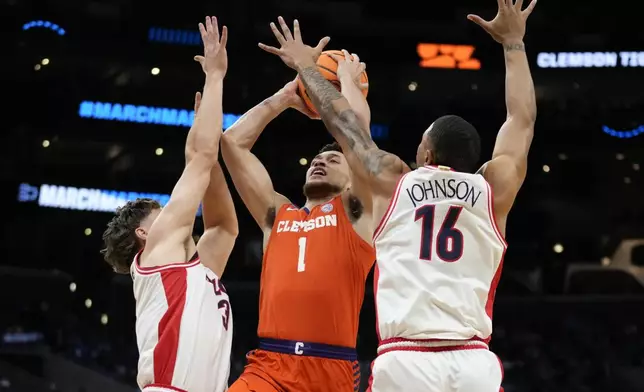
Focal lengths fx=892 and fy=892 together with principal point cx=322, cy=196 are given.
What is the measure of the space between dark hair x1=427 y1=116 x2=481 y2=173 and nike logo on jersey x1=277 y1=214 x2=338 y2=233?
1.05 metres

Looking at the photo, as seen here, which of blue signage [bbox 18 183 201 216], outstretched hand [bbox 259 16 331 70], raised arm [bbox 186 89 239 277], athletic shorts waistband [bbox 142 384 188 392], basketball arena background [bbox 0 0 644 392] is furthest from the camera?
blue signage [bbox 18 183 201 216]

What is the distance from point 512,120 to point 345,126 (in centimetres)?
72

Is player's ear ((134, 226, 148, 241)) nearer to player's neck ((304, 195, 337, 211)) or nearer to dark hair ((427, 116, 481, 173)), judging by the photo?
player's neck ((304, 195, 337, 211))

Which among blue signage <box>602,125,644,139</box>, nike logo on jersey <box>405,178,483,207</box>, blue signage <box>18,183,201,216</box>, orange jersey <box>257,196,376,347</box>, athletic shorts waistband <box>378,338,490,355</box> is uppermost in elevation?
blue signage <box>602,125,644,139</box>

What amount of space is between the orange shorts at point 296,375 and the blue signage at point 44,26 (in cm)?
1267

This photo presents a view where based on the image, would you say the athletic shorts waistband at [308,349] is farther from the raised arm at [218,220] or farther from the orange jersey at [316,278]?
the raised arm at [218,220]

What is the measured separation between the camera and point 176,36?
626 inches

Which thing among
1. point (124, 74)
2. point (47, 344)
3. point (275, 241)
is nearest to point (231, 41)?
point (124, 74)

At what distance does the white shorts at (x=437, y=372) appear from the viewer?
10.9 feet

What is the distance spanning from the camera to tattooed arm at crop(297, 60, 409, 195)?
3623mm

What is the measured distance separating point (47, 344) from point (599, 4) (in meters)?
11.2

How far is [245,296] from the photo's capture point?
1459cm

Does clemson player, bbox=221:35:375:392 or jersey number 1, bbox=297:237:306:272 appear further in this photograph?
jersey number 1, bbox=297:237:306:272

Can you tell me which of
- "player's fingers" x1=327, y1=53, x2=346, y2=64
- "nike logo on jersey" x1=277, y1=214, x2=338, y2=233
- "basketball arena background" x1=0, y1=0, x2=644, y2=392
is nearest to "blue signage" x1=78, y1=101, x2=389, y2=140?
"basketball arena background" x1=0, y1=0, x2=644, y2=392
